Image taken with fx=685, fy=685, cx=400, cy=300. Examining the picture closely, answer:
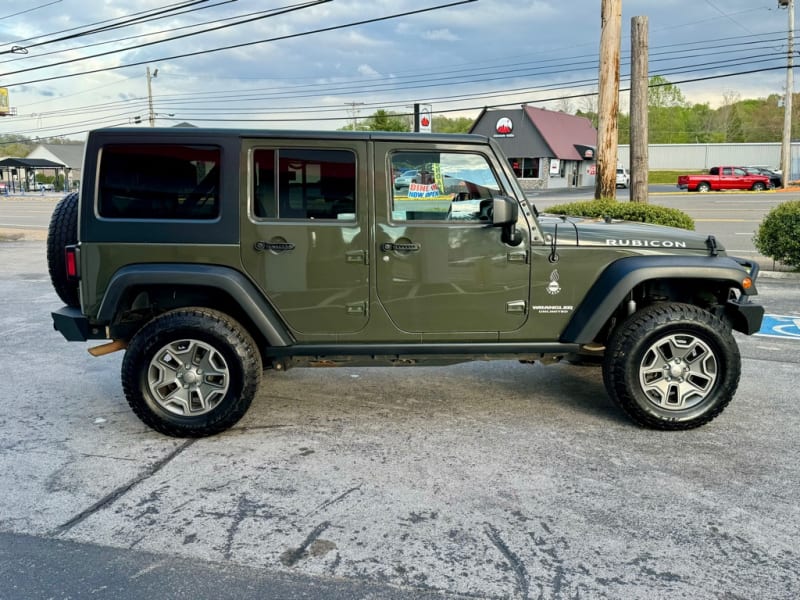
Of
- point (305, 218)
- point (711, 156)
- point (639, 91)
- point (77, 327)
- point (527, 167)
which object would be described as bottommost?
point (77, 327)

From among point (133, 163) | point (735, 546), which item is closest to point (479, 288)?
point (735, 546)

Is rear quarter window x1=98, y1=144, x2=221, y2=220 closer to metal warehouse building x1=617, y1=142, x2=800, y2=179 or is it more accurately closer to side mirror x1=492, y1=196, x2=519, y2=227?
side mirror x1=492, y1=196, x2=519, y2=227

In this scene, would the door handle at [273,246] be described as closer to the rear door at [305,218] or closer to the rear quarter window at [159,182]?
the rear door at [305,218]

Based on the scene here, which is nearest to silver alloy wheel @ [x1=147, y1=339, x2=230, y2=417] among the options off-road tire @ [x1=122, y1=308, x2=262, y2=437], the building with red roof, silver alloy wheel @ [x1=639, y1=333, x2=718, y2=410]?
off-road tire @ [x1=122, y1=308, x2=262, y2=437]

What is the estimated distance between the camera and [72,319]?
449cm

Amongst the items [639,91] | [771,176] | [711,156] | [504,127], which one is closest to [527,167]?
[504,127]

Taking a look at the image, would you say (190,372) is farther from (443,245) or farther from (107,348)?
(443,245)

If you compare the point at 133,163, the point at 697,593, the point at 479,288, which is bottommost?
the point at 697,593

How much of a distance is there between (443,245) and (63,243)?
2557 mm

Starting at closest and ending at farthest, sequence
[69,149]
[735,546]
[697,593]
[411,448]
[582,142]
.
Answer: [697,593] → [735,546] → [411,448] → [582,142] → [69,149]

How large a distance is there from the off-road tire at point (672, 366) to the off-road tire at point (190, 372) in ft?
7.80

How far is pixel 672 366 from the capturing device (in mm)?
4500

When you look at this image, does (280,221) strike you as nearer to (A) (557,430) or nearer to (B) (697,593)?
(A) (557,430)

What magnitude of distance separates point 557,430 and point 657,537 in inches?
55.1
